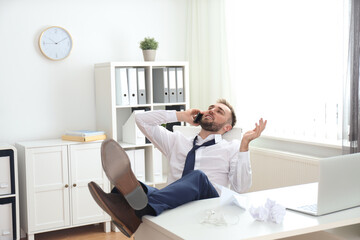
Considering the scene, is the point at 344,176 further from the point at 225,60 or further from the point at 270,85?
the point at 225,60

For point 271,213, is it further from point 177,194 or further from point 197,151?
point 197,151

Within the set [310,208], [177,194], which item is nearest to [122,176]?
[177,194]

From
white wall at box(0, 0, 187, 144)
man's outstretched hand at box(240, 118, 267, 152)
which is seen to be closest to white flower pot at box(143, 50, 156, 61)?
white wall at box(0, 0, 187, 144)

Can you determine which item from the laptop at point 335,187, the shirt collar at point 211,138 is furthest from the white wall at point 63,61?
the laptop at point 335,187

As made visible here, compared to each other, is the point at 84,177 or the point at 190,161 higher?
the point at 190,161

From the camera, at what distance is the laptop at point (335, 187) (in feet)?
7.27

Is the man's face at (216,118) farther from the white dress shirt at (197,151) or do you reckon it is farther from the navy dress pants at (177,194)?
the navy dress pants at (177,194)

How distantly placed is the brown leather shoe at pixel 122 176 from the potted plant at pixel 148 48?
2489mm

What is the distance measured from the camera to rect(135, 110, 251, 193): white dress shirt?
3.14 meters

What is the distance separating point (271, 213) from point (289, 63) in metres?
2.29

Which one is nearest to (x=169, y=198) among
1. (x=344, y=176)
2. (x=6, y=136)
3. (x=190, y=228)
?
(x=190, y=228)

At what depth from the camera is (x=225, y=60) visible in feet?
15.5

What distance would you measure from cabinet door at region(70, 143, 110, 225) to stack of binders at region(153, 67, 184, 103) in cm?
74

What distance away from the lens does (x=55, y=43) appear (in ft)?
14.5
